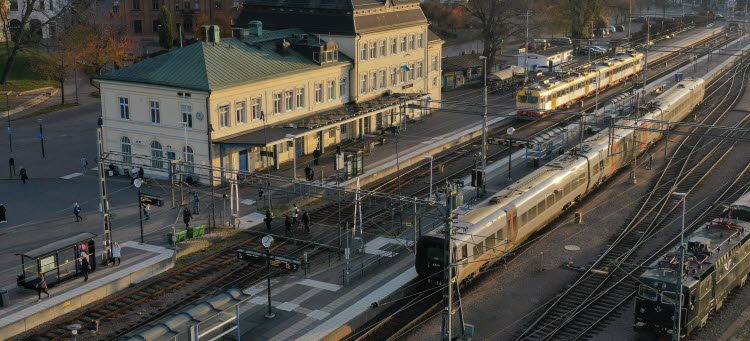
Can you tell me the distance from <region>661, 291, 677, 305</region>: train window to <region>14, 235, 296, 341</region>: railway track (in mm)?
16792

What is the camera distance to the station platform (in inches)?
1321

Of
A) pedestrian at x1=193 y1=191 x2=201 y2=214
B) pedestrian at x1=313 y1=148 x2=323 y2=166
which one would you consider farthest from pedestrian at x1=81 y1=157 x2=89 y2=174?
pedestrian at x1=313 y1=148 x2=323 y2=166

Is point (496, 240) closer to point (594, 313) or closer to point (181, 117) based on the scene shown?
point (594, 313)

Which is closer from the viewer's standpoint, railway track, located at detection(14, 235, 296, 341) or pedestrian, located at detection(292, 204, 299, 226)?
railway track, located at detection(14, 235, 296, 341)

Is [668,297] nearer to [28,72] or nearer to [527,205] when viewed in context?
[527,205]

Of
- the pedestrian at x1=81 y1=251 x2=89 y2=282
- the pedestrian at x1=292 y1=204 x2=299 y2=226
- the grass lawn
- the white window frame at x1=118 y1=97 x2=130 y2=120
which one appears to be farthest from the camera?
the grass lawn

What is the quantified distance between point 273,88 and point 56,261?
2310 centimetres

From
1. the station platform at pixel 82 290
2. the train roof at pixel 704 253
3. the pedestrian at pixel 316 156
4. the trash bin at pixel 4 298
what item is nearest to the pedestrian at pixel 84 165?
the pedestrian at pixel 316 156

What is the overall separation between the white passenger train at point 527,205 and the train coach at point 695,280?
21.0 ft

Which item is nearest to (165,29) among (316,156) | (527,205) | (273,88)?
(273,88)

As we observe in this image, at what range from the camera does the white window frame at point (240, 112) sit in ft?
178

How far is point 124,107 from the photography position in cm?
5478

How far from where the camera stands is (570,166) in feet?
154

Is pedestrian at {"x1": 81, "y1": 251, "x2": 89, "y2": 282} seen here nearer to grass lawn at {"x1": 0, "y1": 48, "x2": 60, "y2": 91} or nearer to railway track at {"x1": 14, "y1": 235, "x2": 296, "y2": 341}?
railway track at {"x1": 14, "y1": 235, "x2": 296, "y2": 341}
